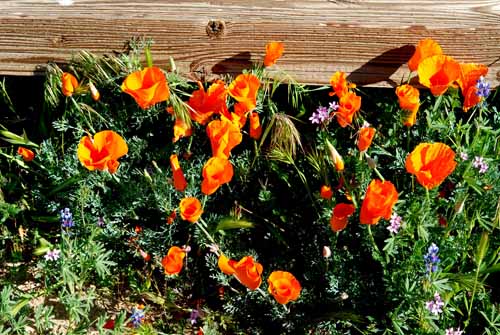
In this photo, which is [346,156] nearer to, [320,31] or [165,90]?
[320,31]

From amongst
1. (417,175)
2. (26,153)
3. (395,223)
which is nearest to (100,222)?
(26,153)

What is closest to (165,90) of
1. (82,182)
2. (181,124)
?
(181,124)

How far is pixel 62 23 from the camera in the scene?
3.02 metres

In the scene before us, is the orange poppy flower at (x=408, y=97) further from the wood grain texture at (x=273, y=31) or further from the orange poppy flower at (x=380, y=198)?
the orange poppy flower at (x=380, y=198)

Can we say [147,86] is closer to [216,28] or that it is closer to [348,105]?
[216,28]

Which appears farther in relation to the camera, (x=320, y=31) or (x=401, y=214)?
(x=320, y=31)

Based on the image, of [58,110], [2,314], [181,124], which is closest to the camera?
[2,314]

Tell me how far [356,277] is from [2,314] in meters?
1.34

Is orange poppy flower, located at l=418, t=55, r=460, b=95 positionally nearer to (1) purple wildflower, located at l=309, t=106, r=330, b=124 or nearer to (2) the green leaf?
(1) purple wildflower, located at l=309, t=106, r=330, b=124

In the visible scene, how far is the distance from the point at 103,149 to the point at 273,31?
0.90m

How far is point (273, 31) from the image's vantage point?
3.00 meters

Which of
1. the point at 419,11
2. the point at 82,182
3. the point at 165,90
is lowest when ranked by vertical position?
the point at 82,182

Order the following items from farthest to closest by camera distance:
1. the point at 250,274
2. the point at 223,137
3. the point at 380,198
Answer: the point at 223,137, the point at 250,274, the point at 380,198

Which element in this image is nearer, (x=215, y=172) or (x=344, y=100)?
(x=215, y=172)
